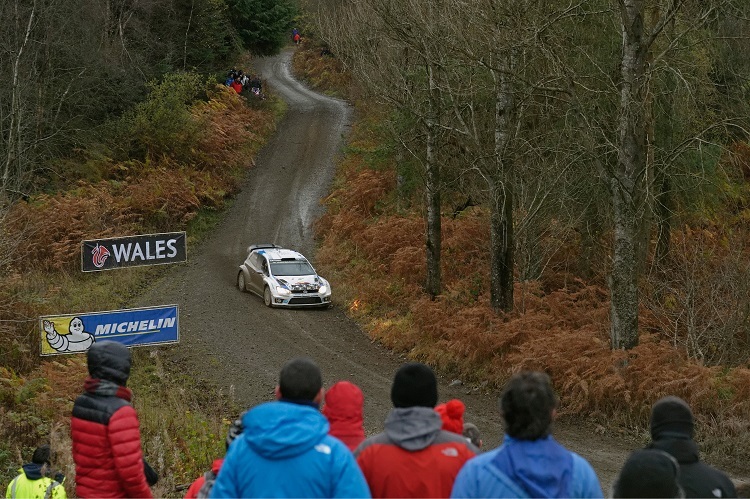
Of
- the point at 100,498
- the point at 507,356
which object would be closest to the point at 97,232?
the point at 507,356

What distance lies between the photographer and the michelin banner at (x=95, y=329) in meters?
15.2

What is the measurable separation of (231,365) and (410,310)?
5.97 meters

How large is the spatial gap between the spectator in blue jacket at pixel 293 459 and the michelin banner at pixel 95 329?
37.8ft

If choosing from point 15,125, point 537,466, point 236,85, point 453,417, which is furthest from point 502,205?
point 236,85

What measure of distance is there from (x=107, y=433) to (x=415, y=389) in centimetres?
250

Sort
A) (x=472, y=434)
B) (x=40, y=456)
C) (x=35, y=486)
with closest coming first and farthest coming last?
(x=472, y=434) → (x=35, y=486) → (x=40, y=456)

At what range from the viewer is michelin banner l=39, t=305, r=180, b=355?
15.2m

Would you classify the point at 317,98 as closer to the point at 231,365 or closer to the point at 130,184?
the point at 130,184

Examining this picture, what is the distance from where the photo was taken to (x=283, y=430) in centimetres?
430

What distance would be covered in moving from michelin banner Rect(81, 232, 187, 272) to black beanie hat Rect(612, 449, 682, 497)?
1493 cm

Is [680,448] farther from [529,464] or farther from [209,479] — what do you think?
[209,479]

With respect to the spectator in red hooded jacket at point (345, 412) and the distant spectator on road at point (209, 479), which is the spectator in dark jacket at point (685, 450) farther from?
the distant spectator on road at point (209, 479)

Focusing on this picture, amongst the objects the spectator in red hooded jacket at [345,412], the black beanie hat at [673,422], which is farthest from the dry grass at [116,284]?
the black beanie hat at [673,422]

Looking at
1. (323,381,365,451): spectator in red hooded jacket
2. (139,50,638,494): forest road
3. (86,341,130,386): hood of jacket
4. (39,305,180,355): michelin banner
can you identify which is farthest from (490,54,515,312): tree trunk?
(323,381,365,451): spectator in red hooded jacket
